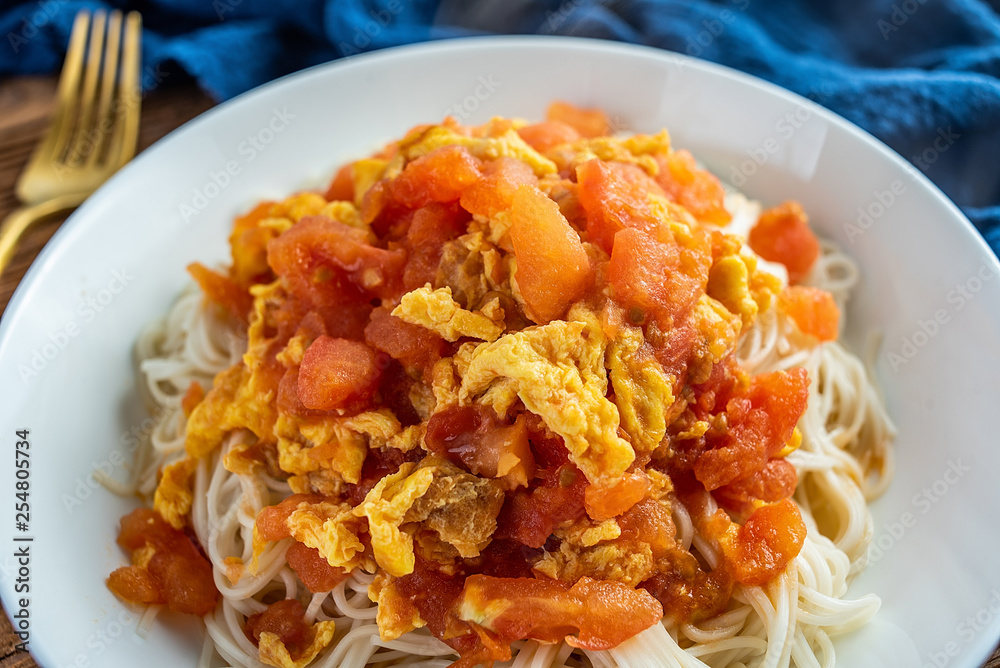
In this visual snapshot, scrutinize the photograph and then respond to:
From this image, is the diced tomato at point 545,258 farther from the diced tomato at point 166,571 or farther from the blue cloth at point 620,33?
the blue cloth at point 620,33

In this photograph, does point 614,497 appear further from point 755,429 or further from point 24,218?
point 24,218

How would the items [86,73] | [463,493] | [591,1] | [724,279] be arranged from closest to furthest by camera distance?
[463,493] → [724,279] → [86,73] → [591,1]

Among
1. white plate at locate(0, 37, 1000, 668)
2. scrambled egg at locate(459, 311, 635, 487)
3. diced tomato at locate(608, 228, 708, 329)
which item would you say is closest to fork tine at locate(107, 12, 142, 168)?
white plate at locate(0, 37, 1000, 668)

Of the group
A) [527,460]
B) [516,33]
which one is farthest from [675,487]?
[516,33]

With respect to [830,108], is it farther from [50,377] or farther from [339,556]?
[50,377]

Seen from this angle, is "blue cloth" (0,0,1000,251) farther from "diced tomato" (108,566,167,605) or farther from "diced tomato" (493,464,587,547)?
"diced tomato" (108,566,167,605)

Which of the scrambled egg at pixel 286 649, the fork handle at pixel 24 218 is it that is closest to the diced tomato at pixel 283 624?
the scrambled egg at pixel 286 649
